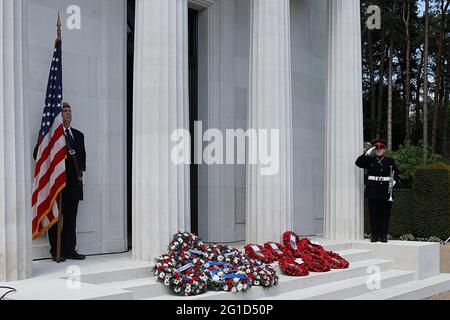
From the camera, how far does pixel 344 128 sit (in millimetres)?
13828

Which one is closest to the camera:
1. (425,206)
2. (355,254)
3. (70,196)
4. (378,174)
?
(70,196)

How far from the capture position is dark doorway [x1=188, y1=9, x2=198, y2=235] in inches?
571

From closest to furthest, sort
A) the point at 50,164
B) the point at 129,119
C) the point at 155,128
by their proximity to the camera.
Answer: the point at 155,128, the point at 50,164, the point at 129,119

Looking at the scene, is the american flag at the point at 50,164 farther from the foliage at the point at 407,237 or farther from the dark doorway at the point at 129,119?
the foliage at the point at 407,237

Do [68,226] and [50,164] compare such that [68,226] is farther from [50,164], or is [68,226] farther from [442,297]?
[442,297]

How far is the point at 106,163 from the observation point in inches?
457

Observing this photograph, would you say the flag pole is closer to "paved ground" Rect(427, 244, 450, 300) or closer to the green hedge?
"paved ground" Rect(427, 244, 450, 300)

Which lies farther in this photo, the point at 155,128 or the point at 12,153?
the point at 155,128

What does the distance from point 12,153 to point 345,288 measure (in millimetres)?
5930

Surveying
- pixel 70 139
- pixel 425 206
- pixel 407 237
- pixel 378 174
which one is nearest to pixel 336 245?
pixel 378 174

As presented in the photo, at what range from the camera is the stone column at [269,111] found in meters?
11.7

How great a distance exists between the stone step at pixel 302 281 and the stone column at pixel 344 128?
1598 millimetres

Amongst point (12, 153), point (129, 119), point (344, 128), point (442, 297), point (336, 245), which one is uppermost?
point (129, 119)
